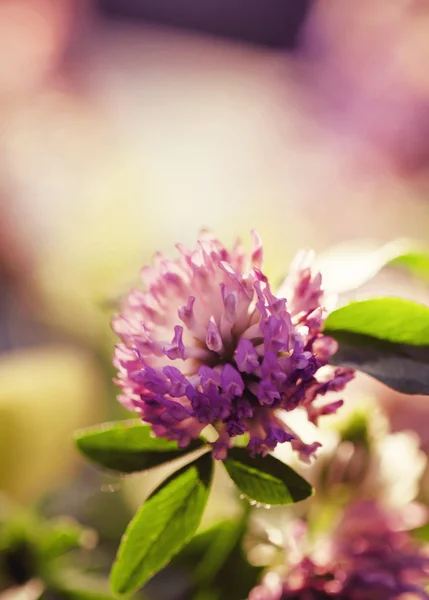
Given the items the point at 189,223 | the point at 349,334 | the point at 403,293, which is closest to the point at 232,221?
the point at 189,223

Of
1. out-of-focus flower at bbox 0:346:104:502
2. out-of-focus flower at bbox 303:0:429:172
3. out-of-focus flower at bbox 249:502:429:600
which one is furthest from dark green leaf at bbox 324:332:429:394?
out-of-focus flower at bbox 303:0:429:172

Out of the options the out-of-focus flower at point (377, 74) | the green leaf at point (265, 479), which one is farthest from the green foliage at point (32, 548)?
the out-of-focus flower at point (377, 74)

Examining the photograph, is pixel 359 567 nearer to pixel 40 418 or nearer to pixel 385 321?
pixel 385 321

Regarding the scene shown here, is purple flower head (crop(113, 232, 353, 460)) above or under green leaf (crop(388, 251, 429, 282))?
under

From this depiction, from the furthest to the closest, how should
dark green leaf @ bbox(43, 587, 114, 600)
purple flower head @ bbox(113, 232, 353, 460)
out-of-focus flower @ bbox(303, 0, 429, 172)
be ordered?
1. out-of-focus flower @ bbox(303, 0, 429, 172)
2. dark green leaf @ bbox(43, 587, 114, 600)
3. purple flower head @ bbox(113, 232, 353, 460)

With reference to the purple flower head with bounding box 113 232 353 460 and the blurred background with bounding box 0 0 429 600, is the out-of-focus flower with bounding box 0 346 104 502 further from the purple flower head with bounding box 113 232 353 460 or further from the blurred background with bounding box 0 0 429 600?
the purple flower head with bounding box 113 232 353 460

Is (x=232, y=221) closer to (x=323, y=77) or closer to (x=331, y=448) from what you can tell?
(x=331, y=448)
